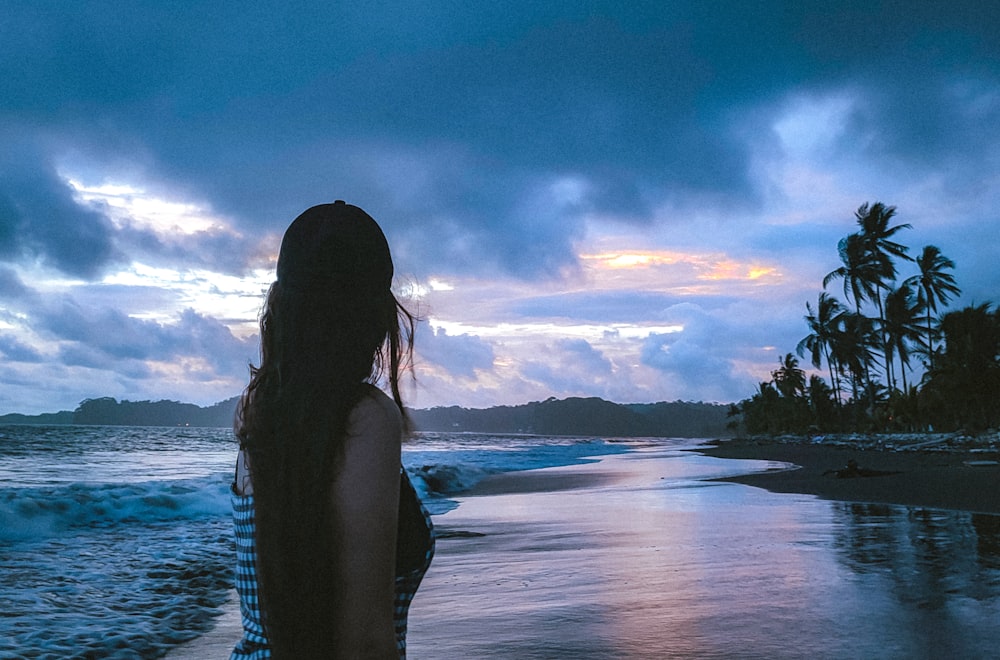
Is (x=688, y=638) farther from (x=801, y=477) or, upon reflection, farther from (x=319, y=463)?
(x=801, y=477)

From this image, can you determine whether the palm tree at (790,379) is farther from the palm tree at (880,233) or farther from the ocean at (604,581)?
the ocean at (604,581)

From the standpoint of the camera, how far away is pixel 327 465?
1.19 metres

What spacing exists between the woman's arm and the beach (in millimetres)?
2899

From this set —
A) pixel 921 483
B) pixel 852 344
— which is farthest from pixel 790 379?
pixel 921 483

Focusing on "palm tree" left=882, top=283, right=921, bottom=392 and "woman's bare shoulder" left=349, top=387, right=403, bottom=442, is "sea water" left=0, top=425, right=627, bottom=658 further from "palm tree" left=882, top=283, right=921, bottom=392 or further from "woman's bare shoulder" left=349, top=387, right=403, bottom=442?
"palm tree" left=882, top=283, right=921, bottom=392

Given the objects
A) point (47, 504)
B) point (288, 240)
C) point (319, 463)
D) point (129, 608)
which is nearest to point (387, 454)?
point (319, 463)

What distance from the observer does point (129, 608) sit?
18.3 ft

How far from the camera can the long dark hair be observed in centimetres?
120

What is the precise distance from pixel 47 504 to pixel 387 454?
12.2m

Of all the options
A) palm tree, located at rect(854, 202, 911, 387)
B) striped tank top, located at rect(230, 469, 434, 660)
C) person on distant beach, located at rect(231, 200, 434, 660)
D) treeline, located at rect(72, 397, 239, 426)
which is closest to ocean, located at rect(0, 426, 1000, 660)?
striped tank top, located at rect(230, 469, 434, 660)

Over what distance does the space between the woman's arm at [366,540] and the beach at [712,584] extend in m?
2.90

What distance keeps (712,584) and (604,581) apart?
0.79m

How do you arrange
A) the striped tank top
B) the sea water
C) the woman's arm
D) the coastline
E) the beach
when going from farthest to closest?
1. the coastline
2. the sea water
3. the beach
4. the striped tank top
5. the woman's arm

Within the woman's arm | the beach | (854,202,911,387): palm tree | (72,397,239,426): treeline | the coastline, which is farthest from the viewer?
(72,397,239,426): treeline
